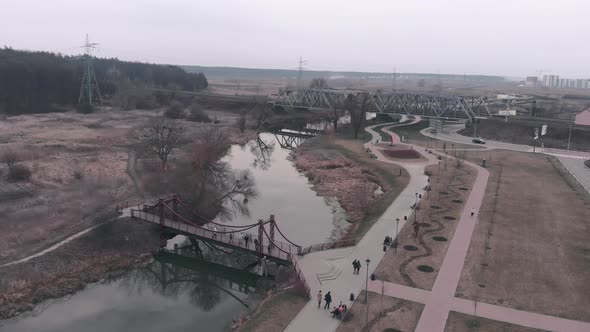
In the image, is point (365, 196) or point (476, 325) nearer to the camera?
point (476, 325)

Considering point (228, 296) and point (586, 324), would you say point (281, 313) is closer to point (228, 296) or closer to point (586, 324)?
point (228, 296)

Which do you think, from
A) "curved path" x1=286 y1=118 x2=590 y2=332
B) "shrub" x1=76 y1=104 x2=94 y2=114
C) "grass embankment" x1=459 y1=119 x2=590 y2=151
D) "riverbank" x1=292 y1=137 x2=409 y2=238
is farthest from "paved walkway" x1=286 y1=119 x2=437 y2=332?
"shrub" x1=76 y1=104 x2=94 y2=114

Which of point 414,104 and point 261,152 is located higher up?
point 414,104

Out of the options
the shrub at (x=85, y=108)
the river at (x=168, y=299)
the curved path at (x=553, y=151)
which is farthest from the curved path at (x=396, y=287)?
the shrub at (x=85, y=108)

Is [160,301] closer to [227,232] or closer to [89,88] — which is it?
[227,232]

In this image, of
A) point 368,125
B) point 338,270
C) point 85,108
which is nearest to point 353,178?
point 338,270

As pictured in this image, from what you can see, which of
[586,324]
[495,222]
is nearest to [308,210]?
[495,222]

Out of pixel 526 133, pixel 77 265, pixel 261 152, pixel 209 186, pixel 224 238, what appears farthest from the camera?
pixel 526 133

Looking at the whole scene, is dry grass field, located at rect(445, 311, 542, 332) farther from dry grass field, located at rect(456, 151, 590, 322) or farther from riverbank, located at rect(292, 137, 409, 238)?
riverbank, located at rect(292, 137, 409, 238)
